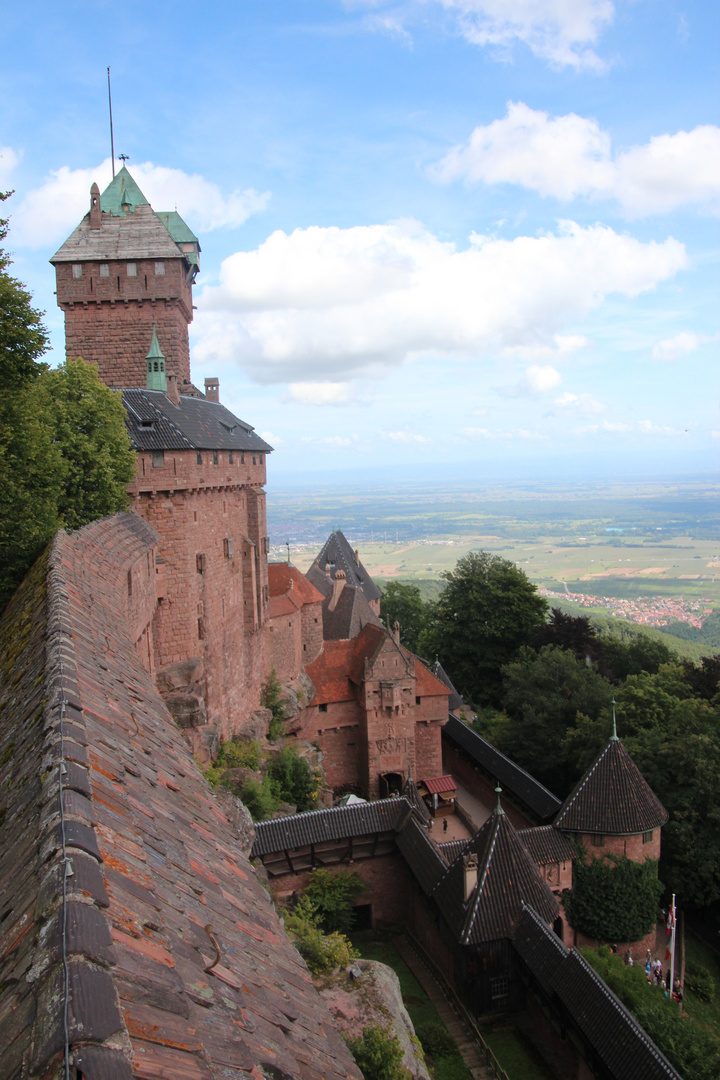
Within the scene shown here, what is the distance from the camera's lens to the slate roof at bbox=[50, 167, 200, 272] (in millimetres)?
23234

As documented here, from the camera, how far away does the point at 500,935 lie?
19.0 m

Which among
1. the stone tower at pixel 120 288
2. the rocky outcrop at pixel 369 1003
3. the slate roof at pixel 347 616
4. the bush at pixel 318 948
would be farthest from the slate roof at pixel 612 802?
the stone tower at pixel 120 288

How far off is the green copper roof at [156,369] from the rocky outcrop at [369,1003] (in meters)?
17.6

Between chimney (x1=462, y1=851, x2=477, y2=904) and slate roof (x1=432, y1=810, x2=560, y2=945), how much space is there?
4.0 inches

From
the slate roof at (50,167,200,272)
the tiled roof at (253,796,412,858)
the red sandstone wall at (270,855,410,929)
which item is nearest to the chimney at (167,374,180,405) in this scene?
the slate roof at (50,167,200,272)

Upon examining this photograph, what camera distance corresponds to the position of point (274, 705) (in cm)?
2903

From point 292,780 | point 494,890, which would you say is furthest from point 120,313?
point 494,890

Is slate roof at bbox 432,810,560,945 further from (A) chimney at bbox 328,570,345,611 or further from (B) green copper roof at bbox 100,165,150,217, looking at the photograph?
(B) green copper roof at bbox 100,165,150,217

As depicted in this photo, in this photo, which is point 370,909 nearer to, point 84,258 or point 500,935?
point 500,935

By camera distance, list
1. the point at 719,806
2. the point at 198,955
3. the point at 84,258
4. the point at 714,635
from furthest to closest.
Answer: the point at 714,635 → the point at 719,806 → the point at 84,258 → the point at 198,955

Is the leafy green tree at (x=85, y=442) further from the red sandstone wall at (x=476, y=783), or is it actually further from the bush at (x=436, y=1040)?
the red sandstone wall at (x=476, y=783)

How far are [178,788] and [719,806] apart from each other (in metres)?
27.1

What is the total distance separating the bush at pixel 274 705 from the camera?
28.5m

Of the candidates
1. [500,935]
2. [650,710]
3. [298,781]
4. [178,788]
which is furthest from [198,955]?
[650,710]
